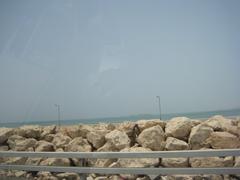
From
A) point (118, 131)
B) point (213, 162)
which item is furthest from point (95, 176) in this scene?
point (213, 162)

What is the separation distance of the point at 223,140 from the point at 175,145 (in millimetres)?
1172

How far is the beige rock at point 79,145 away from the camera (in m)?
9.55

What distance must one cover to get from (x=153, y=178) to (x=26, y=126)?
669 centimetres

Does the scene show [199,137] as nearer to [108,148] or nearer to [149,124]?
[149,124]

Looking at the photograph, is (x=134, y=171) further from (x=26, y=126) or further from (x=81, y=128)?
(x=26, y=126)

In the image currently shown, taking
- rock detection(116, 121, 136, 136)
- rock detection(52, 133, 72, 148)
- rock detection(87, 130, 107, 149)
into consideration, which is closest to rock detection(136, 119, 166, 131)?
rock detection(116, 121, 136, 136)

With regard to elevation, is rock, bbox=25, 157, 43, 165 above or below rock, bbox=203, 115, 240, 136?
below

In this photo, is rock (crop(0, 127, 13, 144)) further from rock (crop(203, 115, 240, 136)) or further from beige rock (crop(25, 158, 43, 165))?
rock (crop(203, 115, 240, 136))

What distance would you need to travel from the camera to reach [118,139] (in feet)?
29.5

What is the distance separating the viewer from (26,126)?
1175 centimetres

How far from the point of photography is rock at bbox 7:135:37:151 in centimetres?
1027

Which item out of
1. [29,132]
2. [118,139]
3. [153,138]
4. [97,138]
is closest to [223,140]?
[153,138]

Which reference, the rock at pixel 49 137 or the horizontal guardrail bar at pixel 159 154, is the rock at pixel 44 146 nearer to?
the rock at pixel 49 137

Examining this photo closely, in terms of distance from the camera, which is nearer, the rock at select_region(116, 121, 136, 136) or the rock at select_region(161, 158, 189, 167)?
the rock at select_region(161, 158, 189, 167)
